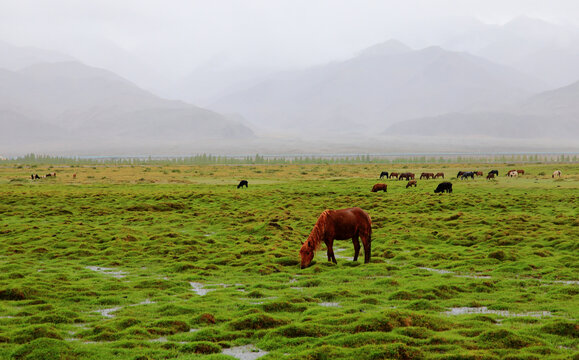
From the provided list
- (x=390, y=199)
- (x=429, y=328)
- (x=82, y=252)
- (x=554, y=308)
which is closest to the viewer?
(x=429, y=328)

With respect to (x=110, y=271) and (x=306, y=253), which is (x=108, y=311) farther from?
(x=306, y=253)

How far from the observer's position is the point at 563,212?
126ft

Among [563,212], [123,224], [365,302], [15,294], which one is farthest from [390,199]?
[15,294]

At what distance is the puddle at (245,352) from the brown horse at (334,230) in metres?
9.28

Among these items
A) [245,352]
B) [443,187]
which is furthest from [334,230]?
[443,187]

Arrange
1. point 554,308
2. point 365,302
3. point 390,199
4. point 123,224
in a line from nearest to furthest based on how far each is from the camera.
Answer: point 554,308
point 365,302
point 123,224
point 390,199

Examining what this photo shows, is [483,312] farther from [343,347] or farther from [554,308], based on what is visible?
[343,347]

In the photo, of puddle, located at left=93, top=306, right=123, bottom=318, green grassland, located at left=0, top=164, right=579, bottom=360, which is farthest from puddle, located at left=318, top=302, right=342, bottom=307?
puddle, located at left=93, top=306, right=123, bottom=318

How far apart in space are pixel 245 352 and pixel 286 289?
6.12 m

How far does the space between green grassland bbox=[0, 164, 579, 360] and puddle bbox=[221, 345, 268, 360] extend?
230 mm

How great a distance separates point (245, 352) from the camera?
12.1m

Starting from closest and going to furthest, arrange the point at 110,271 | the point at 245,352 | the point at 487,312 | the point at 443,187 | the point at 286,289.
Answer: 1. the point at 245,352
2. the point at 487,312
3. the point at 286,289
4. the point at 110,271
5. the point at 443,187

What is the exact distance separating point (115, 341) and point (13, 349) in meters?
2.19

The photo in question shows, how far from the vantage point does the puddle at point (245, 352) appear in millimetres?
11797
